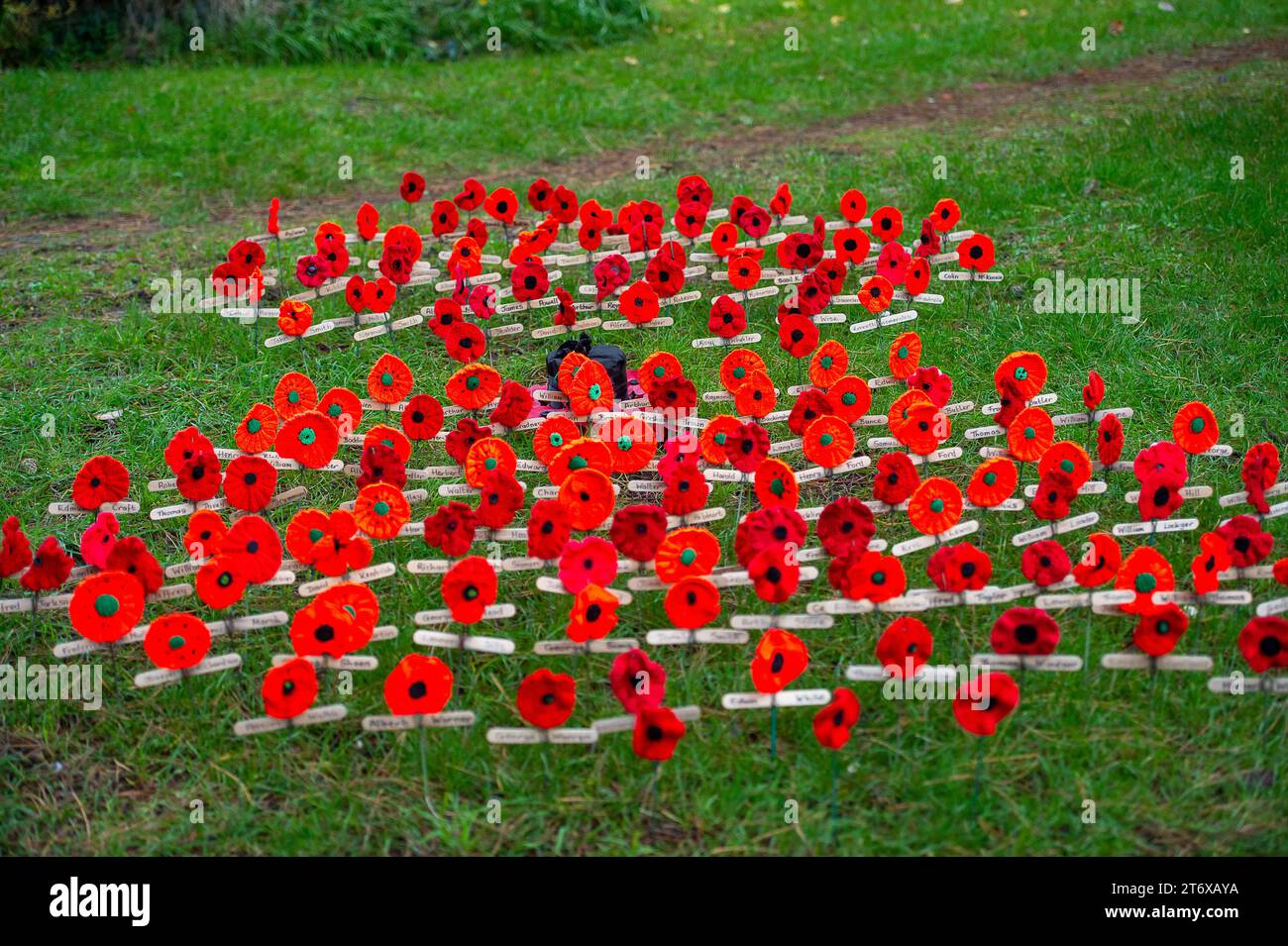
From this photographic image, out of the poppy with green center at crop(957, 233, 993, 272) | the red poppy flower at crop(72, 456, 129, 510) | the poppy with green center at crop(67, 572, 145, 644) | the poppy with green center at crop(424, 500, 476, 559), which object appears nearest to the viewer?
the poppy with green center at crop(67, 572, 145, 644)

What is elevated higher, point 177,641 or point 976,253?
point 976,253

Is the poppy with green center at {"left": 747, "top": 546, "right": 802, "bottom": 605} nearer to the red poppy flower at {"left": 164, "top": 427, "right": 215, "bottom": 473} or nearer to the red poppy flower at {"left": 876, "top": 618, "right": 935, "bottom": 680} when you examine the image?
the red poppy flower at {"left": 876, "top": 618, "right": 935, "bottom": 680}

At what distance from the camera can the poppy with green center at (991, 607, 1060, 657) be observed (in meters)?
2.81

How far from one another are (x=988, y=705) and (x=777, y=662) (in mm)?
480

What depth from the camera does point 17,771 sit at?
2.94 m

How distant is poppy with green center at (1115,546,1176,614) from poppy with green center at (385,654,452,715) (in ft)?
5.55

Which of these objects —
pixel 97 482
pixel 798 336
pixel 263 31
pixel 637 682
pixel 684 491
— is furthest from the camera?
pixel 263 31

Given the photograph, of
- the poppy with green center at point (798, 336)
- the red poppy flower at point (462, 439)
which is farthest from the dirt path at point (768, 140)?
the red poppy flower at point (462, 439)

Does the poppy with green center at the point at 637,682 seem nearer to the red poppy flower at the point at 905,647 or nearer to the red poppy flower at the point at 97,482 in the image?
the red poppy flower at the point at 905,647

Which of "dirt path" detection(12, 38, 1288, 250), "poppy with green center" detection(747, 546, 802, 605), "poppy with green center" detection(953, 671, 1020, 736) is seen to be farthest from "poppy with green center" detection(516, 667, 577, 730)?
"dirt path" detection(12, 38, 1288, 250)

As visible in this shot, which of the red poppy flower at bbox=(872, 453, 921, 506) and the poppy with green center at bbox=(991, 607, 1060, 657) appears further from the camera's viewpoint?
the red poppy flower at bbox=(872, 453, 921, 506)

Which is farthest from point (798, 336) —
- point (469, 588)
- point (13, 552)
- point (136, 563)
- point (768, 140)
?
point (768, 140)

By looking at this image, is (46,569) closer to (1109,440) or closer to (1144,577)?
(1144,577)

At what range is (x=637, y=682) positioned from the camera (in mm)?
2754
